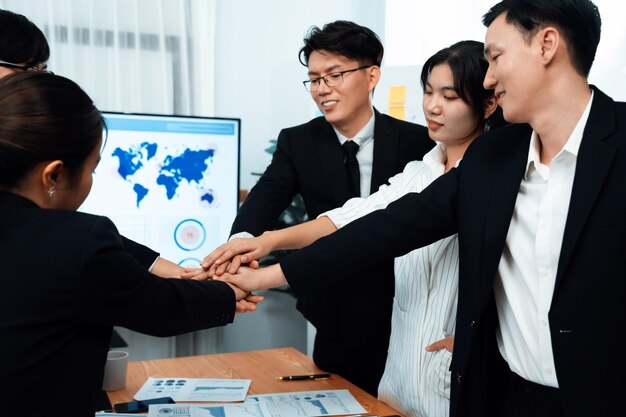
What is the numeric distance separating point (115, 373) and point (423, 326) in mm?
890

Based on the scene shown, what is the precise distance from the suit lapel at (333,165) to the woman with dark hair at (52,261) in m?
1.15

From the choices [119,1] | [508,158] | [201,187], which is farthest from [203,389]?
[119,1]

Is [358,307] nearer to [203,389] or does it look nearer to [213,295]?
[203,389]

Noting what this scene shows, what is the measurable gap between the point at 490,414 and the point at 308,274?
22.8 inches

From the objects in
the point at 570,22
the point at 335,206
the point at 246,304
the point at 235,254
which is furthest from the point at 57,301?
the point at 335,206

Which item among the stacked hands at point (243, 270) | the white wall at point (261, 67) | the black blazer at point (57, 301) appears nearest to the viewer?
the black blazer at point (57, 301)

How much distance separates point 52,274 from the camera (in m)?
1.13

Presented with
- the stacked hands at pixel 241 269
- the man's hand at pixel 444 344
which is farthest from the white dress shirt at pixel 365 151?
the man's hand at pixel 444 344

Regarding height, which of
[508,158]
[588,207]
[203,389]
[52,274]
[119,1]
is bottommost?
[203,389]

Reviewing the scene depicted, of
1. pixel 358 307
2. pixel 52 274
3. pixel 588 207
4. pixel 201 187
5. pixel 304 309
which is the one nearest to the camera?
pixel 52 274

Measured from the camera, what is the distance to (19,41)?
1.85m

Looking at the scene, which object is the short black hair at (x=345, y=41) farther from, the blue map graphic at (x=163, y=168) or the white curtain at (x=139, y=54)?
the white curtain at (x=139, y=54)

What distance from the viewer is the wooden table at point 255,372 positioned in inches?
74.9

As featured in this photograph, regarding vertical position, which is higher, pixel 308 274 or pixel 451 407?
pixel 308 274
